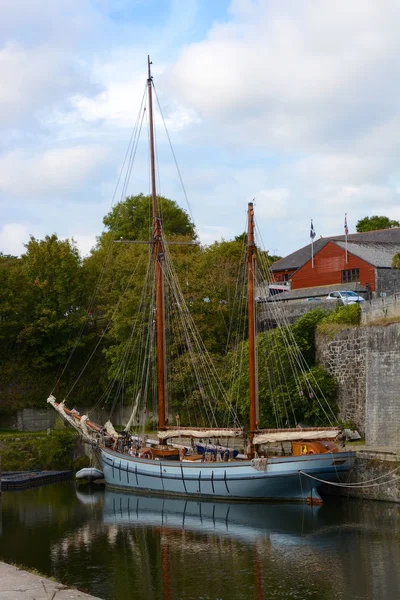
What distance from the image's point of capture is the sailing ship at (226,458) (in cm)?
2908

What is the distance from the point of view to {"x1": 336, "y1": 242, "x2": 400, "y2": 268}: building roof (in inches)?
1946

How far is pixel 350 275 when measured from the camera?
50.3 metres

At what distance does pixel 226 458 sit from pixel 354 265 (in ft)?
71.3

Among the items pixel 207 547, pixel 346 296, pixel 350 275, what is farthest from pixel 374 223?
pixel 207 547

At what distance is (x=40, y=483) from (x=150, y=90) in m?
18.5

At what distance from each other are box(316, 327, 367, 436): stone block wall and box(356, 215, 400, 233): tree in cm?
4216

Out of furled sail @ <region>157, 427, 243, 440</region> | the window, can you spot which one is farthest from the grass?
the window

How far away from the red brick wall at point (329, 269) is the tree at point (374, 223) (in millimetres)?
24193

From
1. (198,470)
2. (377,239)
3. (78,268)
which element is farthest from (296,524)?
(377,239)

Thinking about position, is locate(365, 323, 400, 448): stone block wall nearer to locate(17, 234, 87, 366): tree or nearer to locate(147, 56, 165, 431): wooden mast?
locate(147, 56, 165, 431): wooden mast

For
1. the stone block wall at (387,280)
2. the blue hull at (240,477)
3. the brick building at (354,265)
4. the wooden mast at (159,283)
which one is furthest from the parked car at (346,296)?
the blue hull at (240,477)

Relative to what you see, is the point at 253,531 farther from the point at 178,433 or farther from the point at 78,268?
the point at 78,268

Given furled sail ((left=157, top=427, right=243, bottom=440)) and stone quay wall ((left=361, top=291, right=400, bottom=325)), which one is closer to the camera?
furled sail ((left=157, top=427, right=243, bottom=440))

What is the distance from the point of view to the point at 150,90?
37.7 m
